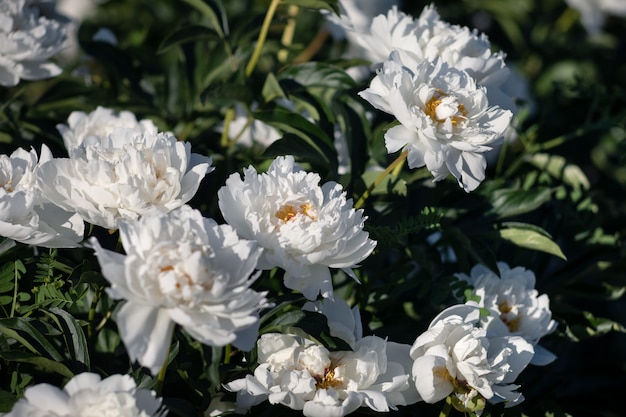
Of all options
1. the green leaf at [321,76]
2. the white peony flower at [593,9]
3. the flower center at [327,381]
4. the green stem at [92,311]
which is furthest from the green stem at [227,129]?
the white peony flower at [593,9]

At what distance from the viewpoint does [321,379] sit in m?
0.90

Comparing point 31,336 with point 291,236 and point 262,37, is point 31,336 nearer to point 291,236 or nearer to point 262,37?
point 291,236

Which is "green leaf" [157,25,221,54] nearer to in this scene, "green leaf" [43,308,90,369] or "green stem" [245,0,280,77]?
"green stem" [245,0,280,77]

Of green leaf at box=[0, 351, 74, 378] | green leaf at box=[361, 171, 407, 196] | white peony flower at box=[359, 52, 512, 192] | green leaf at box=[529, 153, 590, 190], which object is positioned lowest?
green leaf at box=[529, 153, 590, 190]

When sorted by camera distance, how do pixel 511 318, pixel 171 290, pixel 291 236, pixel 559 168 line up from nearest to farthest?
pixel 171 290, pixel 291 236, pixel 511 318, pixel 559 168

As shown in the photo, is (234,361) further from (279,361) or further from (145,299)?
(145,299)

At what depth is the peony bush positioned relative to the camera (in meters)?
0.79

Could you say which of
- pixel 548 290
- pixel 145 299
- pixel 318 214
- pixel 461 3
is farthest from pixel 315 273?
pixel 461 3

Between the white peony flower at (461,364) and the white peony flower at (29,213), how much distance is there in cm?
47

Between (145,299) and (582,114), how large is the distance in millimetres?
1337

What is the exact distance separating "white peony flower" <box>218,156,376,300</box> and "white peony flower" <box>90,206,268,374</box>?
85 millimetres

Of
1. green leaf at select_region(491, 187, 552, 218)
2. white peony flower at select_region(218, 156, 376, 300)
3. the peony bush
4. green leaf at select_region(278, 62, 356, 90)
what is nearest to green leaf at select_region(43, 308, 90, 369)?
the peony bush

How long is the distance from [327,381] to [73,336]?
13.2 inches

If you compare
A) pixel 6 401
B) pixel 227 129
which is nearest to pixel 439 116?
pixel 227 129
